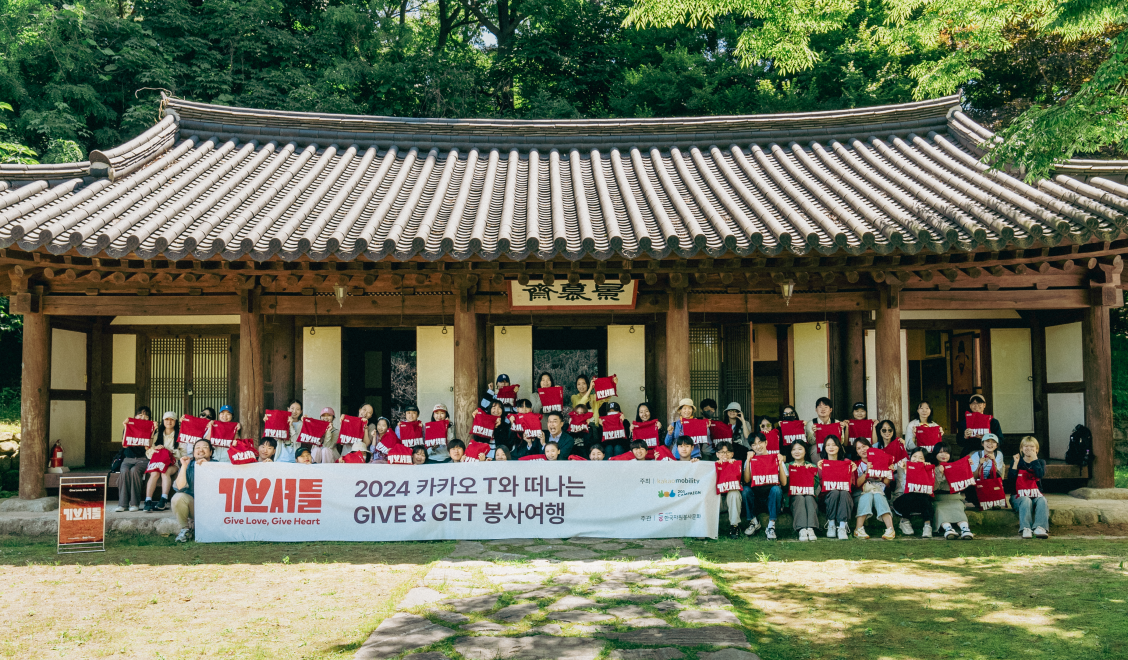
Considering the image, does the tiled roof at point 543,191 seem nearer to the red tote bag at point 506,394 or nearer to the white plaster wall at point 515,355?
the white plaster wall at point 515,355

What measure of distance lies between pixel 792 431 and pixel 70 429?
1026 cm

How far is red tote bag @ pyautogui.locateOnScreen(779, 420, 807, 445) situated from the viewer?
9.26 meters

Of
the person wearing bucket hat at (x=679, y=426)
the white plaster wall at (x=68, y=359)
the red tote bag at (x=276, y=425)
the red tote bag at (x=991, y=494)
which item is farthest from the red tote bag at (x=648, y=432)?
the white plaster wall at (x=68, y=359)

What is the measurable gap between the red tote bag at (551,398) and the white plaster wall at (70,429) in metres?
6.79

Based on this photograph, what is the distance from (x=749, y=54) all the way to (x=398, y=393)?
41.9 feet

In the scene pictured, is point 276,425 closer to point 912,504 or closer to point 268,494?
point 268,494

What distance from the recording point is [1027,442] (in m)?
8.46

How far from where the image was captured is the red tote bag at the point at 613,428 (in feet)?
31.3

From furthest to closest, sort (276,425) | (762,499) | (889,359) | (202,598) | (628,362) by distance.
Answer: (628,362) < (276,425) < (889,359) < (762,499) < (202,598)

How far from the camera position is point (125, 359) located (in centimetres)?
1198

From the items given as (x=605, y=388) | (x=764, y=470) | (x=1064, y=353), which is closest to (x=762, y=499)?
(x=764, y=470)

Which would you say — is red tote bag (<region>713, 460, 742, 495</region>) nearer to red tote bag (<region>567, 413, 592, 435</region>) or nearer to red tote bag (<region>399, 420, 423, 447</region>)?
red tote bag (<region>567, 413, 592, 435</region>)

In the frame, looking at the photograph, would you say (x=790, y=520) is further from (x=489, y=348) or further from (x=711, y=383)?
(x=489, y=348)

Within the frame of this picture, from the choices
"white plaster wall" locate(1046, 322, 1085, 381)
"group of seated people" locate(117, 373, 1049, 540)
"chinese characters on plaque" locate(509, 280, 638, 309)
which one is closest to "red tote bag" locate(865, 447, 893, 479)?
"group of seated people" locate(117, 373, 1049, 540)
